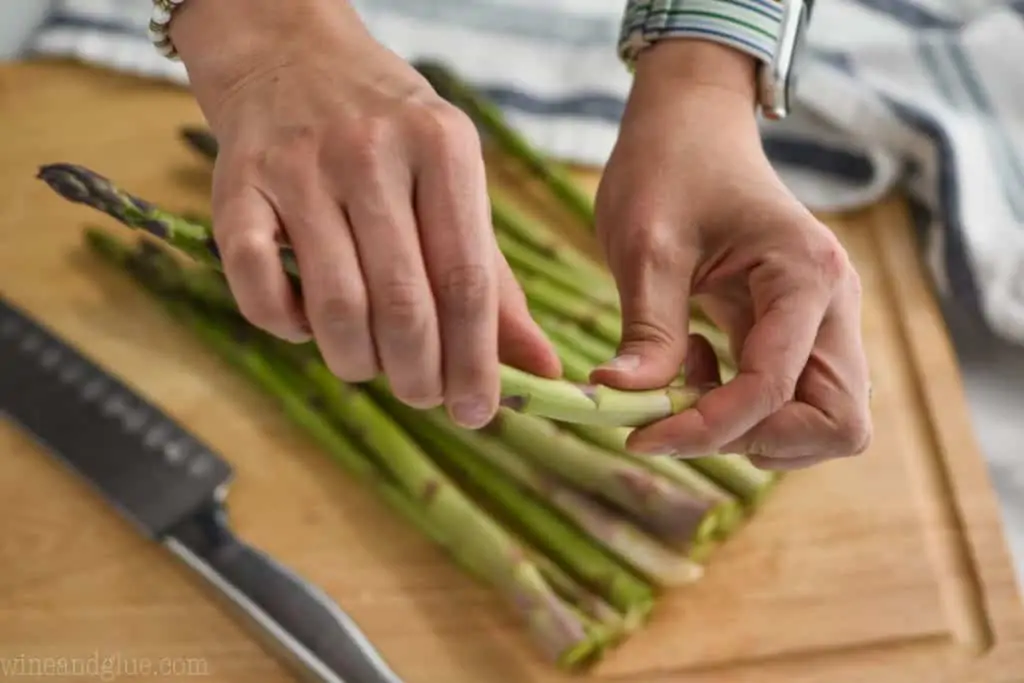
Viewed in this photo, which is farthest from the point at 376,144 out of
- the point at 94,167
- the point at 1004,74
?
the point at 1004,74

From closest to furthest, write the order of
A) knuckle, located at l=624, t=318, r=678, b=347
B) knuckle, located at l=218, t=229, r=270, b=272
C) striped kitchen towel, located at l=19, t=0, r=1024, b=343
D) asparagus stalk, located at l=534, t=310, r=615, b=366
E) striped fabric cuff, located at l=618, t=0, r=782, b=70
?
knuckle, located at l=218, t=229, r=270, b=272 → knuckle, located at l=624, t=318, r=678, b=347 → striped fabric cuff, located at l=618, t=0, r=782, b=70 → asparagus stalk, located at l=534, t=310, r=615, b=366 → striped kitchen towel, located at l=19, t=0, r=1024, b=343

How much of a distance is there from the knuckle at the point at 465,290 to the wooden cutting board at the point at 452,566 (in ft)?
0.99

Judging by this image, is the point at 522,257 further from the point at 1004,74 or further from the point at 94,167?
the point at 1004,74

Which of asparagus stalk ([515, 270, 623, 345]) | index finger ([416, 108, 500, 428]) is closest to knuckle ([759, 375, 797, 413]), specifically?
index finger ([416, 108, 500, 428])

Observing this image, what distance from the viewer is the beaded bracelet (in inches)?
23.6

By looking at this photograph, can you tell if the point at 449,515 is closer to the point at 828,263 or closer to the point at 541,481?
the point at 541,481

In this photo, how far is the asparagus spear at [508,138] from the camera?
0.92 m

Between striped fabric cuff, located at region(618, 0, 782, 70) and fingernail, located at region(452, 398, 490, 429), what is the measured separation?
0.32 metres

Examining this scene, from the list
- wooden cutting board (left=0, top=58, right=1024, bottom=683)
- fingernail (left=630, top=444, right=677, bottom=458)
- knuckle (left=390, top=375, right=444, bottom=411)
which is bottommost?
wooden cutting board (left=0, top=58, right=1024, bottom=683)

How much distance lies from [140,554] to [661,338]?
39 centimetres

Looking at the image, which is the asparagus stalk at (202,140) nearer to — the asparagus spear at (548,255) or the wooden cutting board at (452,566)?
the wooden cutting board at (452,566)

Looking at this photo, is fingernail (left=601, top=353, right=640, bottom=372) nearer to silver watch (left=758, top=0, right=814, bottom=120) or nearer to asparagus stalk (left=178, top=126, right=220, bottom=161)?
silver watch (left=758, top=0, right=814, bottom=120)

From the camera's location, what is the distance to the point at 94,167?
95cm
